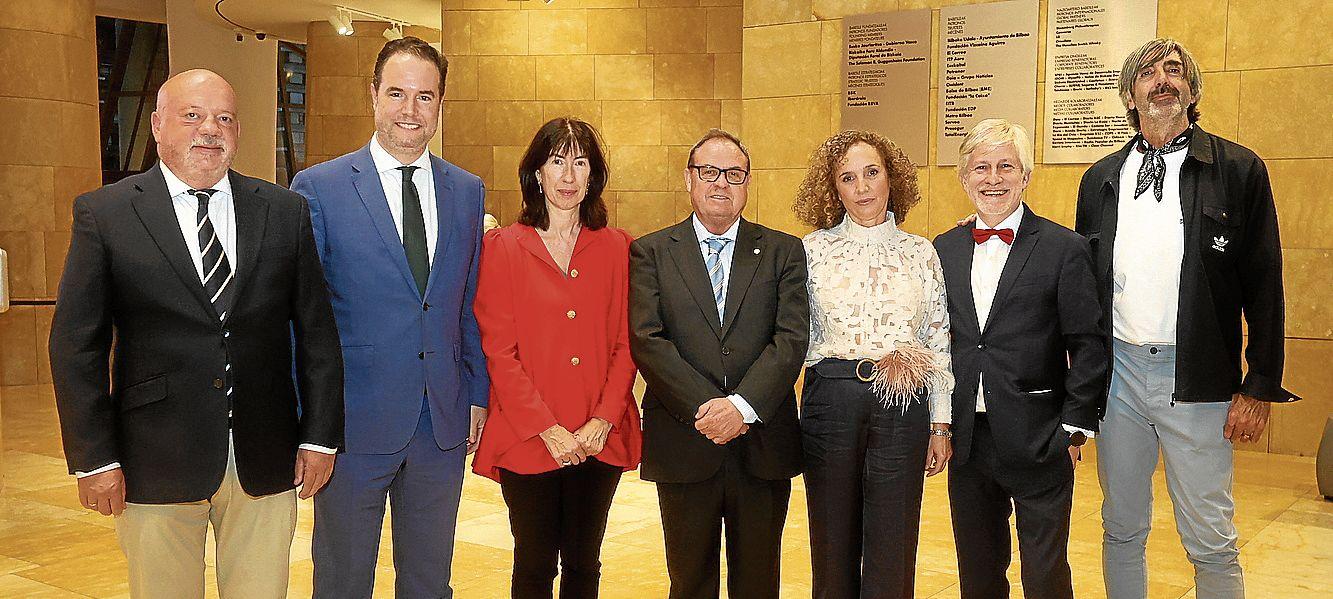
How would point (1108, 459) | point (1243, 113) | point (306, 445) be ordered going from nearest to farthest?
1. point (306, 445)
2. point (1108, 459)
3. point (1243, 113)

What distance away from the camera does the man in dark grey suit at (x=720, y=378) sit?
3.03 m

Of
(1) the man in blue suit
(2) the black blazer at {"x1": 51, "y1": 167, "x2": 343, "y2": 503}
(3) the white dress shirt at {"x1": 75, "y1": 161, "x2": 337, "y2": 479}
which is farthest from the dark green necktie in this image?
(3) the white dress shirt at {"x1": 75, "y1": 161, "x2": 337, "y2": 479}

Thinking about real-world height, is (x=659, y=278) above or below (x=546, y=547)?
above

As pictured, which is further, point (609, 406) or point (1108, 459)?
point (1108, 459)

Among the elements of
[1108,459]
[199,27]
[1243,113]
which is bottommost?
[1108,459]

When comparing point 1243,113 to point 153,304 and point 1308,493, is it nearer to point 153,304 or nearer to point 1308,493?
point 1308,493

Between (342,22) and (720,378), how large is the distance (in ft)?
32.3

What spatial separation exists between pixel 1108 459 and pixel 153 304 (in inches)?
109

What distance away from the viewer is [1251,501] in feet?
18.4

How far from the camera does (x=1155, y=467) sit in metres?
3.23

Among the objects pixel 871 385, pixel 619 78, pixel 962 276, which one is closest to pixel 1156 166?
pixel 962 276

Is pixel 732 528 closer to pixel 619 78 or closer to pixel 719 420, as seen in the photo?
pixel 719 420

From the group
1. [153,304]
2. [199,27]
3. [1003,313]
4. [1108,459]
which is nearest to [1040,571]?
[1108,459]

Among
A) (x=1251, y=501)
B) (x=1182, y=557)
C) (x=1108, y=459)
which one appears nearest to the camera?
(x=1108, y=459)
